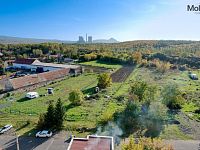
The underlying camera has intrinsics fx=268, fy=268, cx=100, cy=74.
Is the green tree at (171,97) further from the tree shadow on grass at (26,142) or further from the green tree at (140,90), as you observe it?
the tree shadow on grass at (26,142)

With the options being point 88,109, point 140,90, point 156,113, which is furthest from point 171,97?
point 88,109

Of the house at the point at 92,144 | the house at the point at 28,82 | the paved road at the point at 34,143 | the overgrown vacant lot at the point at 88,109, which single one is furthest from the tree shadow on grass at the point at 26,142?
the house at the point at 28,82

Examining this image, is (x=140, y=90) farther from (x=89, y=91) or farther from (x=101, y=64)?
(x=101, y=64)

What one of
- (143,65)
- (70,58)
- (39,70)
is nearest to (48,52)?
(70,58)

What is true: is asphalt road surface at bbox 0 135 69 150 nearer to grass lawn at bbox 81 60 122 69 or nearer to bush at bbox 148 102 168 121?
bush at bbox 148 102 168 121

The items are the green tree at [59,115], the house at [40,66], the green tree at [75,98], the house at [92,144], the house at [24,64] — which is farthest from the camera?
the house at [24,64]

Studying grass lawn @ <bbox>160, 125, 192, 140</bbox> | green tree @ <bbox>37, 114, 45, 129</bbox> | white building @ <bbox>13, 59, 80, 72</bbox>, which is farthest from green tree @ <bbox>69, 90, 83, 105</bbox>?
white building @ <bbox>13, 59, 80, 72</bbox>

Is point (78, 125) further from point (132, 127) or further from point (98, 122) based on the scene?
point (132, 127)
